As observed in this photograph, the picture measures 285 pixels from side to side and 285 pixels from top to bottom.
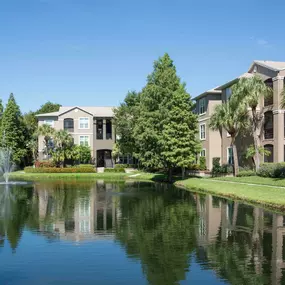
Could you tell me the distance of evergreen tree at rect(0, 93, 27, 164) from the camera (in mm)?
69188

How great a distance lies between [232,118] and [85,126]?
106ft

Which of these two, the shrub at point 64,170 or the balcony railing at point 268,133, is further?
the shrub at point 64,170

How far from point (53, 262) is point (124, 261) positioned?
2.29m

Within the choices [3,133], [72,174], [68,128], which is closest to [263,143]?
[72,174]

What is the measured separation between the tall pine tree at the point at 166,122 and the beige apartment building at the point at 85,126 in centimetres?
1736

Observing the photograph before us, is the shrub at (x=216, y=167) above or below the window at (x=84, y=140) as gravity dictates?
below

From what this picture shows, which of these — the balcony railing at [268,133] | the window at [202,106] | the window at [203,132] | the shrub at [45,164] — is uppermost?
the window at [202,106]

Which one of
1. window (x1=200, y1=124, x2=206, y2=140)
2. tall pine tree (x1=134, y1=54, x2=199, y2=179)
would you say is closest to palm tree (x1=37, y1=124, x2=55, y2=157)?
tall pine tree (x1=134, y1=54, x2=199, y2=179)

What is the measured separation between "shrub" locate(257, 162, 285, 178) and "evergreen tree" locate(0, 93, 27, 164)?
45.7 meters

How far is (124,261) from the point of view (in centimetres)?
1305

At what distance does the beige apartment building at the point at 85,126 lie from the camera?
67.4 metres

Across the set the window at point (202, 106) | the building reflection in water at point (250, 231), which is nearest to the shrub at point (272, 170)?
the building reflection in water at point (250, 231)

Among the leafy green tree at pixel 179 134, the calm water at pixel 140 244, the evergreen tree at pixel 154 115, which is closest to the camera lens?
the calm water at pixel 140 244

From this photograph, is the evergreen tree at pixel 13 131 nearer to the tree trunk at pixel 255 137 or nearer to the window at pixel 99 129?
the window at pixel 99 129
